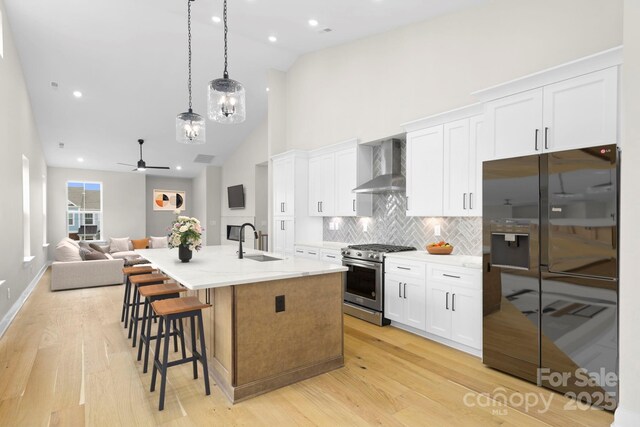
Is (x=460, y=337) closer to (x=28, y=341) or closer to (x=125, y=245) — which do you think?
(x=28, y=341)

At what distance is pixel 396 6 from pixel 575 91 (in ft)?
7.49

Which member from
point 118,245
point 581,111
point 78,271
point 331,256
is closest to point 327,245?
point 331,256

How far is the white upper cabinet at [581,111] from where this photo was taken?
2.27 meters

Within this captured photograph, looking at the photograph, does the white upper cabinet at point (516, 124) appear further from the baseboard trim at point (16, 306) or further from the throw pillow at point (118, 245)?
the throw pillow at point (118, 245)

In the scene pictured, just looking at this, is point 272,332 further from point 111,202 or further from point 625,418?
point 111,202

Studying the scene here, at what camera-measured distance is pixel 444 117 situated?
3.65 metres

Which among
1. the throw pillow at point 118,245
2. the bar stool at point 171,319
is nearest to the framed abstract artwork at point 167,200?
the throw pillow at point 118,245

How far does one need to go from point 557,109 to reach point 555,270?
3.92 ft

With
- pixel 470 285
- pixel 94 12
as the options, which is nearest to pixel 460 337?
pixel 470 285

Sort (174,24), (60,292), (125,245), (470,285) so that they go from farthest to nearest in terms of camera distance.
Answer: (125,245) < (60,292) < (174,24) < (470,285)

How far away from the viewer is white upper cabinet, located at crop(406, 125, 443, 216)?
148 inches

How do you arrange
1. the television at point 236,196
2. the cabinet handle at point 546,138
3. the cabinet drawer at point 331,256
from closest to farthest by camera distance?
the cabinet handle at point 546,138, the cabinet drawer at point 331,256, the television at point 236,196

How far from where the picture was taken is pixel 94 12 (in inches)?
179

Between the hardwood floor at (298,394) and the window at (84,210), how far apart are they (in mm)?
7440
